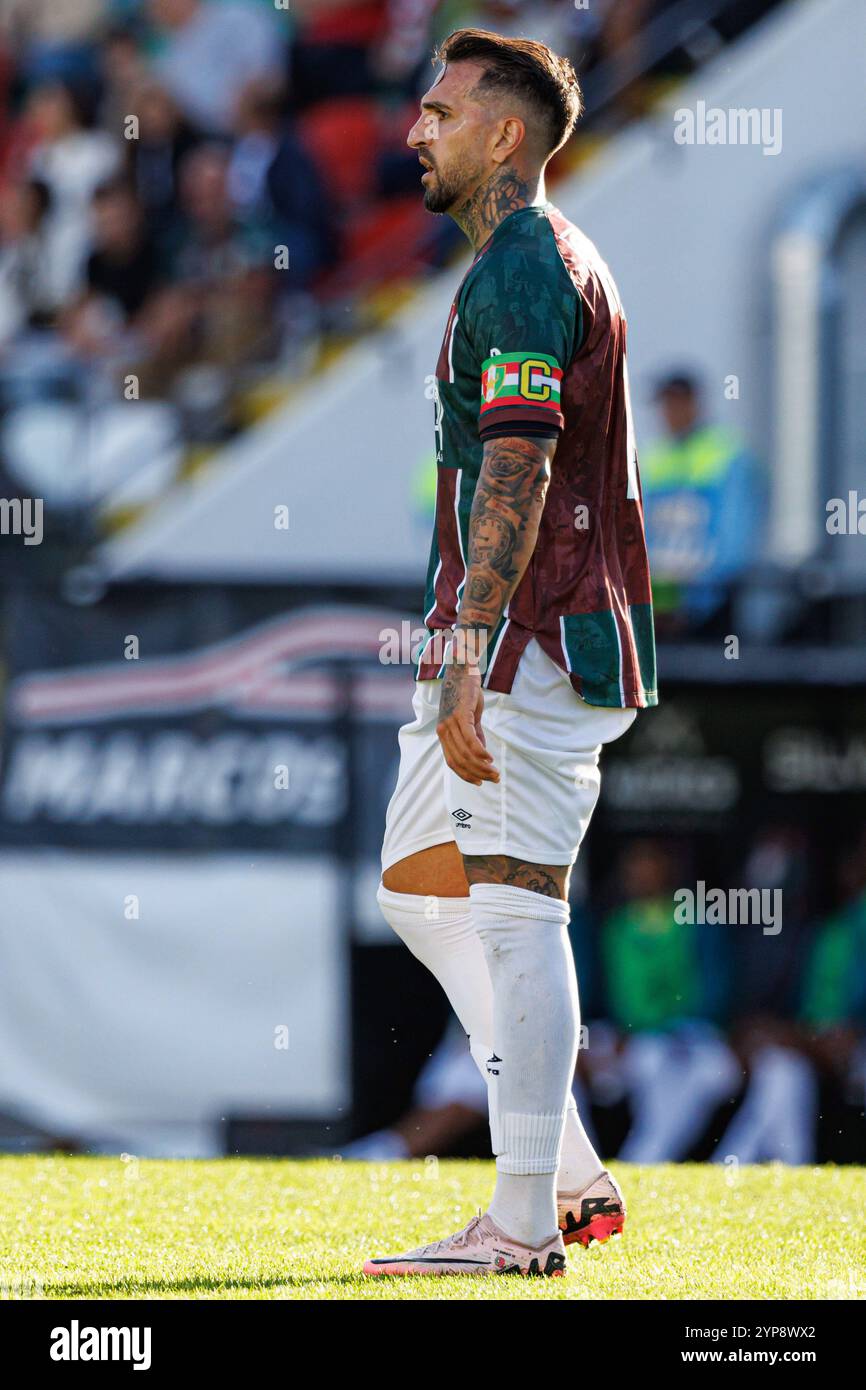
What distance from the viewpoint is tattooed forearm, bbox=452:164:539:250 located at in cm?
381

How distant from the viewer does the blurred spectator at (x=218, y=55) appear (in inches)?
541

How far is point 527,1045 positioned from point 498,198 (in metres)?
1.60

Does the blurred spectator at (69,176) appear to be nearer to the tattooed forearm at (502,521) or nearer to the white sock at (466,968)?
the white sock at (466,968)

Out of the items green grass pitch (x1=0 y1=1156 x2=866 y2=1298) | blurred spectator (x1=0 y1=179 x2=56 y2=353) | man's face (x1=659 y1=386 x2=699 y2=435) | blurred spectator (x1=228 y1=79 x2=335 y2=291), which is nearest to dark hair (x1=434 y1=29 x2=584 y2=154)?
green grass pitch (x1=0 y1=1156 x2=866 y2=1298)

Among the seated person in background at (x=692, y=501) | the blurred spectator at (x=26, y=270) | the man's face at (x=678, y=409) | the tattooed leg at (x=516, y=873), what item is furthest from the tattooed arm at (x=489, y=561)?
the blurred spectator at (x=26, y=270)

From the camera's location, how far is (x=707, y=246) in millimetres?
12164

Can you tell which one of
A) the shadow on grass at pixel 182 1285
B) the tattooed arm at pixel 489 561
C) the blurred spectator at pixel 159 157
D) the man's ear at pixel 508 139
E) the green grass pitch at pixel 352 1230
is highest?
the blurred spectator at pixel 159 157

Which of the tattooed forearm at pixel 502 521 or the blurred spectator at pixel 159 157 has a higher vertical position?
the blurred spectator at pixel 159 157

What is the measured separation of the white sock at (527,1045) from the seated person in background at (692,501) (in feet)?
21.2

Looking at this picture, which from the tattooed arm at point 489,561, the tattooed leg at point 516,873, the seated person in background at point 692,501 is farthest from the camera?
the seated person in background at point 692,501

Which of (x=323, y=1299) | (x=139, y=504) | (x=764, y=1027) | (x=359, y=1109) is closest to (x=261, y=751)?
(x=359, y=1109)

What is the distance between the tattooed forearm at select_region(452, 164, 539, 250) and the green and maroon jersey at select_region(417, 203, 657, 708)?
0.05m

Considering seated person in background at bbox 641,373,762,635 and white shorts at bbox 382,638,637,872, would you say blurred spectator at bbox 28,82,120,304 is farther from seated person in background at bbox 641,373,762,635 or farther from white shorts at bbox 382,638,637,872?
white shorts at bbox 382,638,637,872

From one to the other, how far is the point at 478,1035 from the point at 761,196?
A: 9.22 metres
